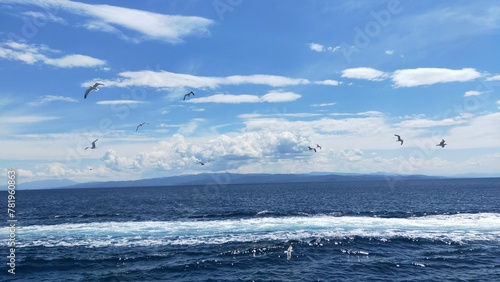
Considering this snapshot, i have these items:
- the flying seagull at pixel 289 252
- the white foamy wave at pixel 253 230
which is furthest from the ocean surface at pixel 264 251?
the flying seagull at pixel 289 252

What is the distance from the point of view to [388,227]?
2441 inches

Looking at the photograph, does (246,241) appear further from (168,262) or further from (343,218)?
(343,218)

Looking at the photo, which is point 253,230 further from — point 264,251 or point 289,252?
point 289,252

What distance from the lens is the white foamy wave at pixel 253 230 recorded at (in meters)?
52.7

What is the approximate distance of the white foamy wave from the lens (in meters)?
52.7

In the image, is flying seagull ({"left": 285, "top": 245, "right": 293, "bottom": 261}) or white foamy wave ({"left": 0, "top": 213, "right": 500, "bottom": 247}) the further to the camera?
white foamy wave ({"left": 0, "top": 213, "right": 500, "bottom": 247})

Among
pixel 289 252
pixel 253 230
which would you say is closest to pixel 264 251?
pixel 289 252

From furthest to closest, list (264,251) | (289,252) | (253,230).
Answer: (253,230) < (264,251) < (289,252)

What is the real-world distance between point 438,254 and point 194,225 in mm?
40758

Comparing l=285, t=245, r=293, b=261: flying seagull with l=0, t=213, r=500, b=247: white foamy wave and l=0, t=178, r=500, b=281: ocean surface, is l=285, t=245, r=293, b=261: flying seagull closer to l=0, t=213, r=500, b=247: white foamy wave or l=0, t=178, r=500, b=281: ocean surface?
l=0, t=178, r=500, b=281: ocean surface

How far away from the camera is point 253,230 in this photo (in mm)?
60406

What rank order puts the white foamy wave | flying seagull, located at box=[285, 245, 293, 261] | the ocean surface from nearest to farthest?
the ocean surface, flying seagull, located at box=[285, 245, 293, 261], the white foamy wave

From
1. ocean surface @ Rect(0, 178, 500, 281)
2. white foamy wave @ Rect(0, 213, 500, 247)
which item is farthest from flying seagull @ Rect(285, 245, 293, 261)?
white foamy wave @ Rect(0, 213, 500, 247)

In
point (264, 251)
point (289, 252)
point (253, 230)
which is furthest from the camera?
point (253, 230)
